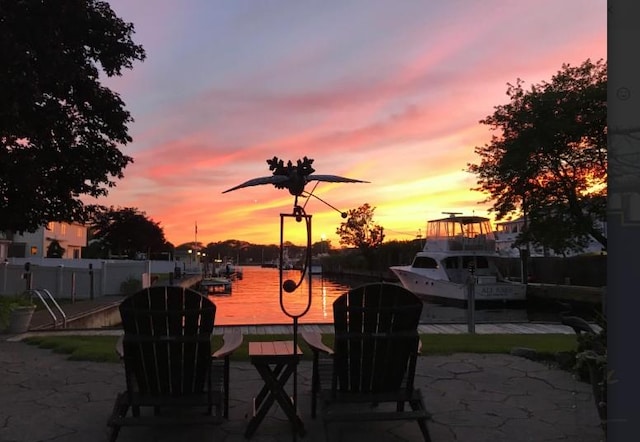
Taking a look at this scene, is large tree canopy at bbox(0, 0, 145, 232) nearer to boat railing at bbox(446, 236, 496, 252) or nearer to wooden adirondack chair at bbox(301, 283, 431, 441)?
wooden adirondack chair at bbox(301, 283, 431, 441)

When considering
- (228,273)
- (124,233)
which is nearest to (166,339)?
(228,273)

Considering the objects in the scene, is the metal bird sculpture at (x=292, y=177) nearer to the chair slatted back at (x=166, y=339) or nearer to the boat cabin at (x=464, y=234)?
the chair slatted back at (x=166, y=339)

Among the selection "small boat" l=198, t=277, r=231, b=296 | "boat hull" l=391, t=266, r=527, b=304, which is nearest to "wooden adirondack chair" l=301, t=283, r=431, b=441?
"boat hull" l=391, t=266, r=527, b=304

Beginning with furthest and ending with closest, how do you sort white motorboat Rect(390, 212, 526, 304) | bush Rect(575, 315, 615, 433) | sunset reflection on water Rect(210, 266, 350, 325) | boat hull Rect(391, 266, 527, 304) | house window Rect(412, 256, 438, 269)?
house window Rect(412, 256, 438, 269) < white motorboat Rect(390, 212, 526, 304) < boat hull Rect(391, 266, 527, 304) < sunset reflection on water Rect(210, 266, 350, 325) < bush Rect(575, 315, 615, 433)

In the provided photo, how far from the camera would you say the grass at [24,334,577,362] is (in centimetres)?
670

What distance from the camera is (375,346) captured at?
12.1 feet

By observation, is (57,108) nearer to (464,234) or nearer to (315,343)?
(315,343)

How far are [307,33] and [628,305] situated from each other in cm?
938

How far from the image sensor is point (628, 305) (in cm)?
213

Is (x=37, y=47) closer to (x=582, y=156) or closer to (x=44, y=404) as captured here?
(x=44, y=404)

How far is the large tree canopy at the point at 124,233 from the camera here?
64125 mm

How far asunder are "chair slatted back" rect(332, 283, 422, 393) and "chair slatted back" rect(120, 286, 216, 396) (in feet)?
2.92

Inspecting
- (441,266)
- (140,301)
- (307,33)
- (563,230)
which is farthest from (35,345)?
(441,266)

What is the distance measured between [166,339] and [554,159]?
24846mm
